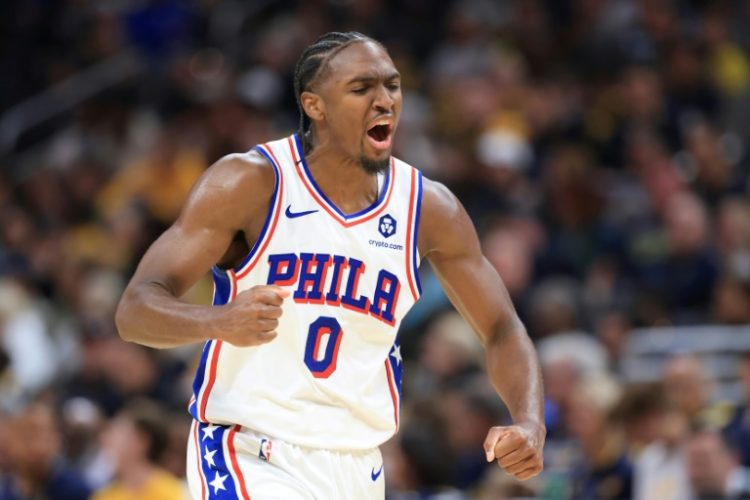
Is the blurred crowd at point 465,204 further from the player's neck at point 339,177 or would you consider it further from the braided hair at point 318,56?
the braided hair at point 318,56

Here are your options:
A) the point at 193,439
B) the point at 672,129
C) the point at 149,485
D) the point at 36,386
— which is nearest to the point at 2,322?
the point at 36,386

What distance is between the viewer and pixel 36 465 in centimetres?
892

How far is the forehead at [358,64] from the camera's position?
5113mm

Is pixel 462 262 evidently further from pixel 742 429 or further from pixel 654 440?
pixel 742 429

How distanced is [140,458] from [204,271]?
383 centimetres

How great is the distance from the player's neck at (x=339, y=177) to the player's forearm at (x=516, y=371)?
728 mm

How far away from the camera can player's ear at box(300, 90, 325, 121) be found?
5242mm

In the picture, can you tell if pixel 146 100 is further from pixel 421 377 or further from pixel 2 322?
pixel 421 377

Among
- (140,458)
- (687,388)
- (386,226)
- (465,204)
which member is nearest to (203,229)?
(386,226)

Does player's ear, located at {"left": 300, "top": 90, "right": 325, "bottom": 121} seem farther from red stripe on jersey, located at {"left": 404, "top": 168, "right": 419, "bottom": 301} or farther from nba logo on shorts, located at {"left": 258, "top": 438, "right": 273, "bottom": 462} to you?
nba logo on shorts, located at {"left": 258, "top": 438, "right": 273, "bottom": 462}

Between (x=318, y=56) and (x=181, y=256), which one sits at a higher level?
(x=318, y=56)

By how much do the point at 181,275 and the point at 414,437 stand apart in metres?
4.10

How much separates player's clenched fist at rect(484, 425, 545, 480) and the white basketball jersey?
59 cm

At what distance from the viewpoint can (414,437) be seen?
8742mm
